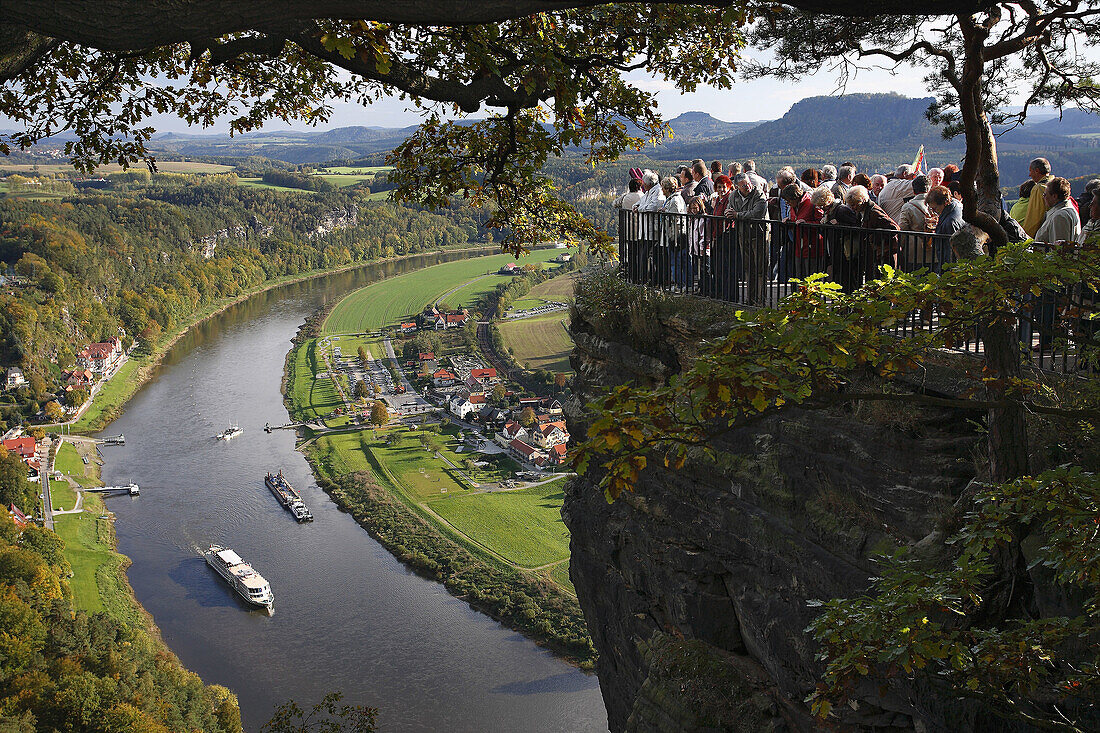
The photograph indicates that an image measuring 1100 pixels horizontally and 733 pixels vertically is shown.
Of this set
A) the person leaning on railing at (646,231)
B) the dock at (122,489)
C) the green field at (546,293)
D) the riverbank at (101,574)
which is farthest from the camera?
the green field at (546,293)

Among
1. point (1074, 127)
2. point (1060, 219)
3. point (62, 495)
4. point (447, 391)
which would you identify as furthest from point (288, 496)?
point (1074, 127)

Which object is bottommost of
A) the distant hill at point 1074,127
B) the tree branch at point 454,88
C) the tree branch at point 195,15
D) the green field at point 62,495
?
the green field at point 62,495

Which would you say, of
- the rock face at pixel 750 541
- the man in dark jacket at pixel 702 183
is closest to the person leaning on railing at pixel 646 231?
Answer: the man in dark jacket at pixel 702 183

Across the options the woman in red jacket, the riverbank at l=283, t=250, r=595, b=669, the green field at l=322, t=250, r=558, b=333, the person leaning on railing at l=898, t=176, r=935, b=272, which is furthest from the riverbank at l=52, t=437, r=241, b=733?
the green field at l=322, t=250, r=558, b=333

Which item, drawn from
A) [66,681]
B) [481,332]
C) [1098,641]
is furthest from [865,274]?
[481,332]

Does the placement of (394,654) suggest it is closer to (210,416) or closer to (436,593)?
(436,593)

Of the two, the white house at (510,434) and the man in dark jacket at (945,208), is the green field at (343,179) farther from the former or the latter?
the man in dark jacket at (945,208)
